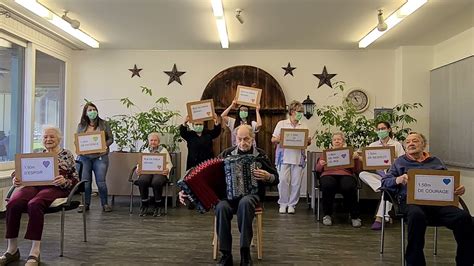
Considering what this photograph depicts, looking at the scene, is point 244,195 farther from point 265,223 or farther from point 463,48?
point 463,48

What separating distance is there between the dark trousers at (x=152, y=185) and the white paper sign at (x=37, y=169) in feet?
6.62

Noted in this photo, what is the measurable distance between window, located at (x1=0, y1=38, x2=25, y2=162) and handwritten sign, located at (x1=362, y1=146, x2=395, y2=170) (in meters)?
4.65

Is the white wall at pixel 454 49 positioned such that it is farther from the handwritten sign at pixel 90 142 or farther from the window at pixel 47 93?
the window at pixel 47 93

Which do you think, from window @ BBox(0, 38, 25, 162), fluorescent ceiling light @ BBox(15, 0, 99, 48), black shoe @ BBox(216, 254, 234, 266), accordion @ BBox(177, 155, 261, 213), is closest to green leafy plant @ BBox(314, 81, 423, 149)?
accordion @ BBox(177, 155, 261, 213)

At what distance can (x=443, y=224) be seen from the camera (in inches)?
127

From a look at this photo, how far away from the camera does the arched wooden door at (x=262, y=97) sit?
718cm

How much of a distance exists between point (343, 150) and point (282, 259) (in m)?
1.86

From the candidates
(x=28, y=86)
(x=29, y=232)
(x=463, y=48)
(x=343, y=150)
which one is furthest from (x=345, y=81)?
(x=29, y=232)

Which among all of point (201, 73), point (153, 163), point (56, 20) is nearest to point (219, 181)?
point (153, 163)

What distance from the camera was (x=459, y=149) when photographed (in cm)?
586

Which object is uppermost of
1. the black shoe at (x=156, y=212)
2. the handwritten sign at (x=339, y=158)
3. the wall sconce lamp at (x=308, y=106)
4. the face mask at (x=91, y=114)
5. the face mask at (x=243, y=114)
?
the wall sconce lamp at (x=308, y=106)

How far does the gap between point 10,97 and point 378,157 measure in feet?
16.0

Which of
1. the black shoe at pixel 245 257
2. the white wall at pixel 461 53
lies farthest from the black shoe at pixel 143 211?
the white wall at pixel 461 53

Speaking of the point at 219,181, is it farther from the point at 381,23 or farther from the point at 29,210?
the point at 381,23
